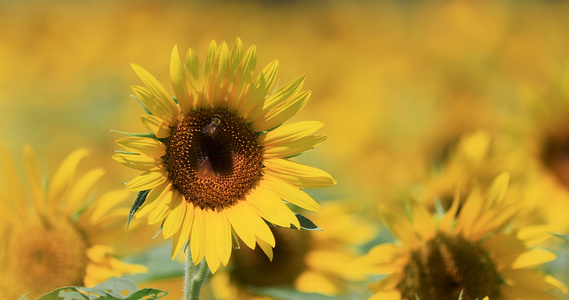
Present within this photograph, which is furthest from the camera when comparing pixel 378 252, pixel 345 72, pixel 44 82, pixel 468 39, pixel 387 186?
pixel 468 39

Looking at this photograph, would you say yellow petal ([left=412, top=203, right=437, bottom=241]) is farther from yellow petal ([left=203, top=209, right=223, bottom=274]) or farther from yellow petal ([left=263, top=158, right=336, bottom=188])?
yellow petal ([left=203, top=209, right=223, bottom=274])

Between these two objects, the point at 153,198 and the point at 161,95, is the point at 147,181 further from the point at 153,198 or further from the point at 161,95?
the point at 161,95

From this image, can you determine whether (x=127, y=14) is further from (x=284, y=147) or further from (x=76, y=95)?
(x=284, y=147)

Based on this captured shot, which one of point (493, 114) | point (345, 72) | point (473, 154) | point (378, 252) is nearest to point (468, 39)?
point (345, 72)

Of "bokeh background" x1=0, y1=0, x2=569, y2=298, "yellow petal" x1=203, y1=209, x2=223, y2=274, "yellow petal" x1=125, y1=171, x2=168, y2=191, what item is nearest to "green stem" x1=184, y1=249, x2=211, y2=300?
"yellow petal" x1=203, y1=209, x2=223, y2=274

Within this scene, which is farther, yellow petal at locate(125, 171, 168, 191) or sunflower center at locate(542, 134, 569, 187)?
sunflower center at locate(542, 134, 569, 187)

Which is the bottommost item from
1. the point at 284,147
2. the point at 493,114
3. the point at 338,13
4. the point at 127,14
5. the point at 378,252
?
the point at 378,252

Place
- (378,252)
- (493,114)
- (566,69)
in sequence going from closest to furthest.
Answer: (378,252) < (566,69) < (493,114)
